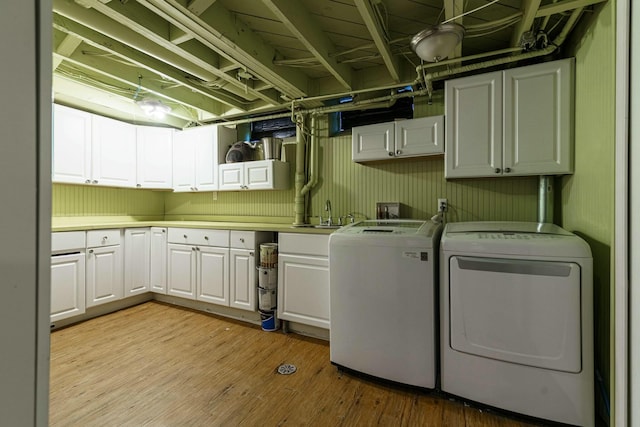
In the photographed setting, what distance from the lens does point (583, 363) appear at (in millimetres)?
1346

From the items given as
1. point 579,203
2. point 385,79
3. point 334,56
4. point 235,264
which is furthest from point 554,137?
point 235,264

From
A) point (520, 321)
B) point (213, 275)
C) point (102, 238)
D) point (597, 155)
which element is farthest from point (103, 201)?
point (597, 155)

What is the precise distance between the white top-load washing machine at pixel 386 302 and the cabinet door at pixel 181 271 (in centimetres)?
172

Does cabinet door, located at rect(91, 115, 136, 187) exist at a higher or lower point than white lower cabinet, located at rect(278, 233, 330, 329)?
higher

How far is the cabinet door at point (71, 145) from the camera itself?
2.65 m

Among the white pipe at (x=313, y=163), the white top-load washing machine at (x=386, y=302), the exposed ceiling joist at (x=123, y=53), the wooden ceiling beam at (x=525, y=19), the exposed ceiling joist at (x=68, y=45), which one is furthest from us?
the white pipe at (x=313, y=163)

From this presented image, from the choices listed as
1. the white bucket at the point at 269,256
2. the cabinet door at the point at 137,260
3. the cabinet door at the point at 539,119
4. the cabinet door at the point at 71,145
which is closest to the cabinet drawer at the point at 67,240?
the cabinet door at the point at 137,260

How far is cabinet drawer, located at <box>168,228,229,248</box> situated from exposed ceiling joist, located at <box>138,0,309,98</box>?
1.50m

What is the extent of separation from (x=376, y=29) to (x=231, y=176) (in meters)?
2.10

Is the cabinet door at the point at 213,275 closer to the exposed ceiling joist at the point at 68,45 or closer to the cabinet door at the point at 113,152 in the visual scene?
the cabinet door at the point at 113,152

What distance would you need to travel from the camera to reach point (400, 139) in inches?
89.1

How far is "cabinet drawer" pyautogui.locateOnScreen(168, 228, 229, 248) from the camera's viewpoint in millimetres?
Result: 2730

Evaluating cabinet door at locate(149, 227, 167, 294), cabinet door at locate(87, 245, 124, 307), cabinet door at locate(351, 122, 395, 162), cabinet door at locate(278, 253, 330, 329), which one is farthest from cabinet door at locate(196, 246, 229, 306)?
cabinet door at locate(351, 122, 395, 162)

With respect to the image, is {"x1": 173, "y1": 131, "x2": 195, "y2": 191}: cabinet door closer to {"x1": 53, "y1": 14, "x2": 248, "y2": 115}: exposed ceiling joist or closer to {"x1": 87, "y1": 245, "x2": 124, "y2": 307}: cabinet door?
{"x1": 53, "y1": 14, "x2": 248, "y2": 115}: exposed ceiling joist
